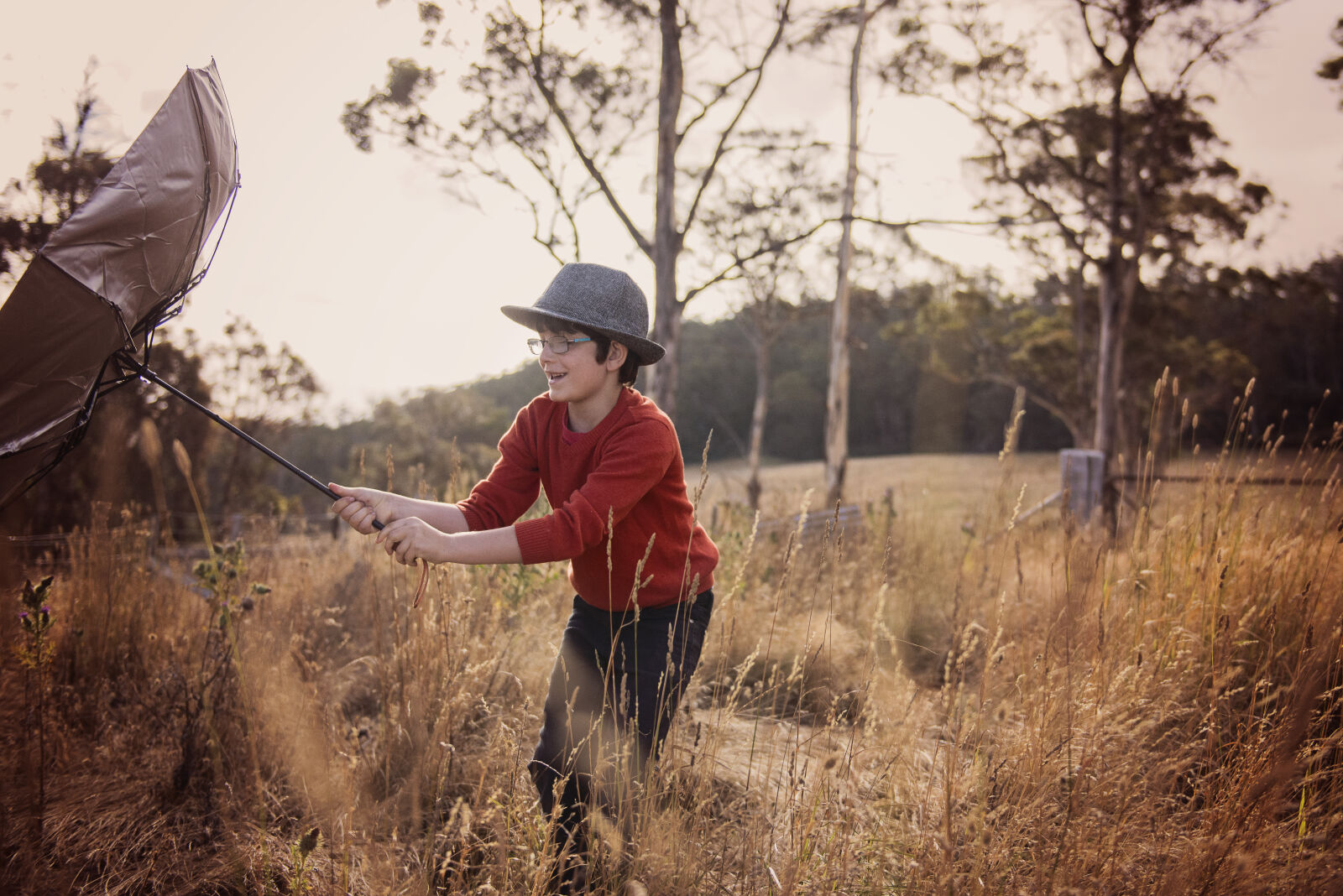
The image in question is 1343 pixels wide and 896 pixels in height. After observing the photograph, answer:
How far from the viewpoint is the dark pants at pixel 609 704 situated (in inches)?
73.6

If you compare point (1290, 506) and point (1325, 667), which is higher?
point (1290, 506)

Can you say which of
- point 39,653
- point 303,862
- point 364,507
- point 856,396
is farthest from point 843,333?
point 856,396

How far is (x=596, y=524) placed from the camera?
71.4 inches

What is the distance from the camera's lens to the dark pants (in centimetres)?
187

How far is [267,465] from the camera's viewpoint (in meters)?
24.0

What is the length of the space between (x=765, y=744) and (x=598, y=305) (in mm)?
1798

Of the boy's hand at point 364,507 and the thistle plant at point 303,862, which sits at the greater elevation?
the boy's hand at point 364,507

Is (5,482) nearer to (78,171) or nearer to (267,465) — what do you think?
(78,171)

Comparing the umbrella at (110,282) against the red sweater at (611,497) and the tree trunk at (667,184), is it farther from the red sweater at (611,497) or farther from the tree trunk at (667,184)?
the tree trunk at (667,184)

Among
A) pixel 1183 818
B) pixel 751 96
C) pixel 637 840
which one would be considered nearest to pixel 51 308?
pixel 637 840

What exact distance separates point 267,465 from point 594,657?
25273 millimetres

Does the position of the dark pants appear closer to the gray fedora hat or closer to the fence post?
the gray fedora hat

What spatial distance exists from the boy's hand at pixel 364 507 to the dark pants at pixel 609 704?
621 mm

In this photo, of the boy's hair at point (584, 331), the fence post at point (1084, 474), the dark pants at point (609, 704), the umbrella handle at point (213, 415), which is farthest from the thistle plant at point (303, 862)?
the fence post at point (1084, 474)
